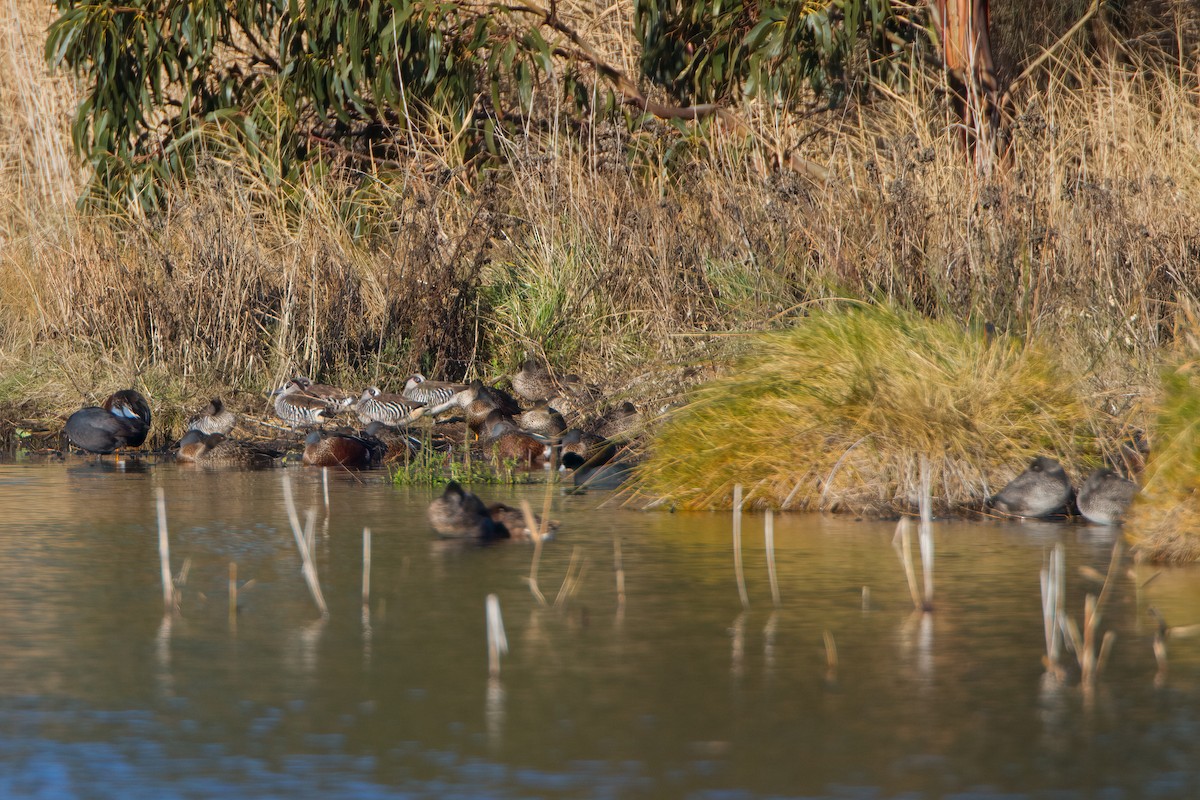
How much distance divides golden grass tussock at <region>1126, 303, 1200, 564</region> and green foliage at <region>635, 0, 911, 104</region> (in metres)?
7.71

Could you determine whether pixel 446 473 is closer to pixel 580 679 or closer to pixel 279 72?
pixel 580 679

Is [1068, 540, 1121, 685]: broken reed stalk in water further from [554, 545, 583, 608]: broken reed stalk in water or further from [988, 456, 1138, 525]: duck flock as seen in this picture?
[988, 456, 1138, 525]: duck flock

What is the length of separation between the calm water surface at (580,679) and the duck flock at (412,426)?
108 inches

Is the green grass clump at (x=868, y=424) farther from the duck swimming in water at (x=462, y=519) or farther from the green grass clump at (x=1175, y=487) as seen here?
the green grass clump at (x=1175, y=487)

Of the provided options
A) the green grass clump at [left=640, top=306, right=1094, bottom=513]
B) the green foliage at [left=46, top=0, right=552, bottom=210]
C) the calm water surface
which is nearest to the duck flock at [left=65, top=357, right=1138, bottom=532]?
the green grass clump at [left=640, top=306, right=1094, bottom=513]

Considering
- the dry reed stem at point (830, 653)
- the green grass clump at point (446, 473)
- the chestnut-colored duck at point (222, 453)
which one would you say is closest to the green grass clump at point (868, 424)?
the green grass clump at point (446, 473)

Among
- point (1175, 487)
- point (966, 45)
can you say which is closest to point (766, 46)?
point (966, 45)

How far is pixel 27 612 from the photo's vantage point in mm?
4824

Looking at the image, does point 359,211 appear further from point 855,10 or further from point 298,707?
point 298,707

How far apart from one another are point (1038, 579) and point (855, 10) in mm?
8418

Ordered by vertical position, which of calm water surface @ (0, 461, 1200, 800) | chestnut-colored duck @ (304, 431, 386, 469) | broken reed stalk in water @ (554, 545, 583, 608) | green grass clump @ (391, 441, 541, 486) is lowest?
calm water surface @ (0, 461, 1200, 800)

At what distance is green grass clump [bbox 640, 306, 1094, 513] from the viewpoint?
7.07 m

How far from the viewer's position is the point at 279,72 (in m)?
14.9

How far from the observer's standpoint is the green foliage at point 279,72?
45.5 ft
